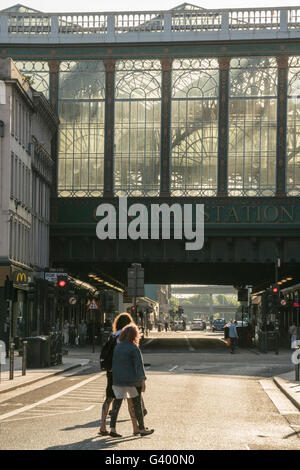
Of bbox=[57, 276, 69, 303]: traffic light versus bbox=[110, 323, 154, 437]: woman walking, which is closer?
bbox=[110, 323, 154, 437]: woman walking

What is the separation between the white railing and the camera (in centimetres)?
6631

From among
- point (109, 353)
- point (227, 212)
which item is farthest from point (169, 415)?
point (227, 212)

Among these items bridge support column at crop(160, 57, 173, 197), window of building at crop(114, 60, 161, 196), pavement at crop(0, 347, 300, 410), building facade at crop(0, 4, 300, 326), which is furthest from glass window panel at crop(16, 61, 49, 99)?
pavement at crop(0, 347, 300, 410)

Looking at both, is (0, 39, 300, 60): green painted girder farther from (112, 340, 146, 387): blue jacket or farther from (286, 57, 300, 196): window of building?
(112, 340, 146, 387): blue jacket

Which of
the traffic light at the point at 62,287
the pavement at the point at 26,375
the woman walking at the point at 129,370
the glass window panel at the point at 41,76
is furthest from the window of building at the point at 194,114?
the woman walking at the point at 129,370

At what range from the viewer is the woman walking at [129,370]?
15.1m

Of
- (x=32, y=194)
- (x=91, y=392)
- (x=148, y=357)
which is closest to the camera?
(x=91, y=392)

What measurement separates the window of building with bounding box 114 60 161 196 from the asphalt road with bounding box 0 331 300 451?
34048mm

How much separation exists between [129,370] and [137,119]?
173ft

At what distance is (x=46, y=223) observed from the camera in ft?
210

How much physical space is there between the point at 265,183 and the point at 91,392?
41.4 m

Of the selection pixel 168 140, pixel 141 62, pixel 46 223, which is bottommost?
pixel 46 223
